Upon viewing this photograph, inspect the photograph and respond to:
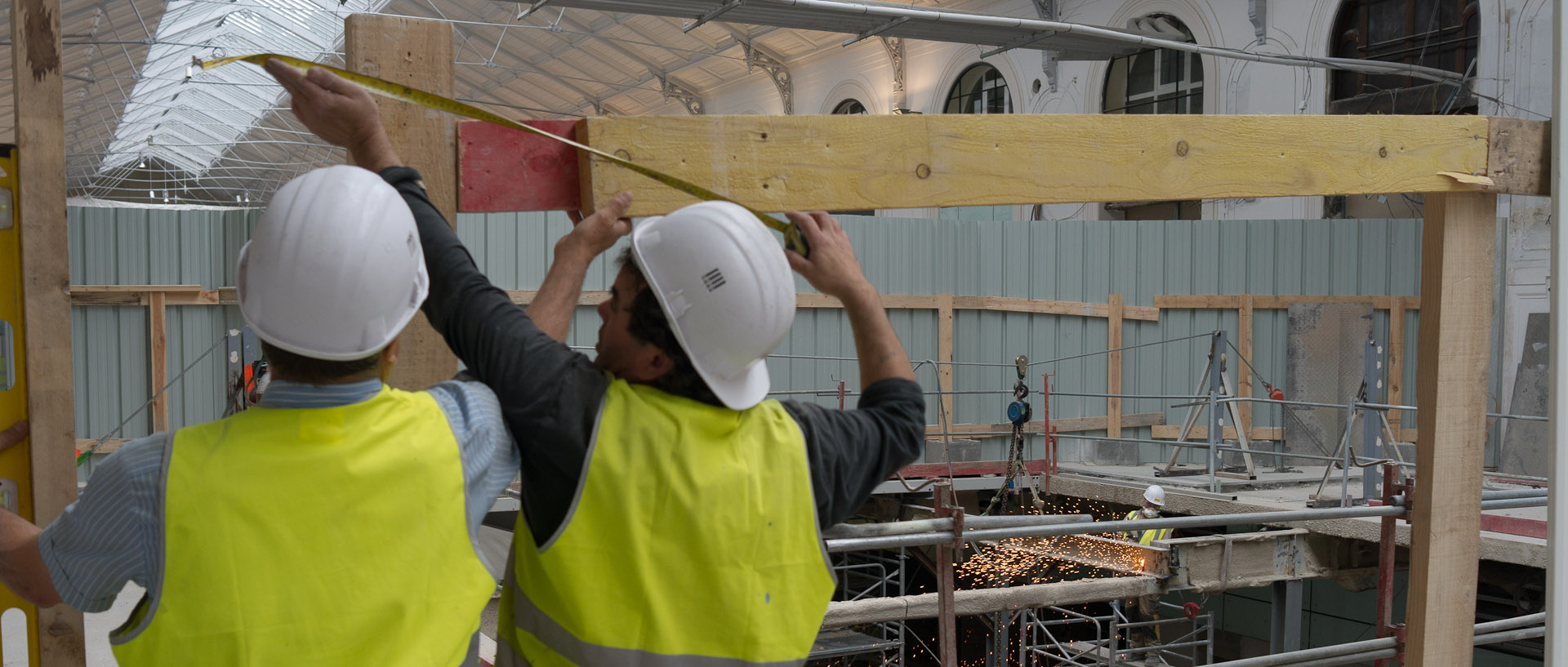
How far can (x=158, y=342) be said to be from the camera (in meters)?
13.2

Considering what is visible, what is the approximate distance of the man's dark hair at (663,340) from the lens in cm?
178

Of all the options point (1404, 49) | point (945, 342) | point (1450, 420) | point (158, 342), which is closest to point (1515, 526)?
point (945, 342)

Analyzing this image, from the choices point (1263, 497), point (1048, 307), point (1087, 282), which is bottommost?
point (1263, 497)

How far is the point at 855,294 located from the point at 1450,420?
2.20 m

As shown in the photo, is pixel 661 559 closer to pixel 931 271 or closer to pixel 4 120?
pixel 931 271

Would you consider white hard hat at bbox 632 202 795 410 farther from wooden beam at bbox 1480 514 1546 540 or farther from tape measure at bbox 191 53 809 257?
wooden beam at bbox 1480 514 1546 540

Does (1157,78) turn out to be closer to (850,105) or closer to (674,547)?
(850,105)

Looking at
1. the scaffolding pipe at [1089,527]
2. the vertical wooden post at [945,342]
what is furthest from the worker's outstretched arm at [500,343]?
the vertical wooden post at [945,342]

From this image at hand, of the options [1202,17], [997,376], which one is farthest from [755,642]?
[1202,17]

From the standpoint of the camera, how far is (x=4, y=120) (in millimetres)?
21672

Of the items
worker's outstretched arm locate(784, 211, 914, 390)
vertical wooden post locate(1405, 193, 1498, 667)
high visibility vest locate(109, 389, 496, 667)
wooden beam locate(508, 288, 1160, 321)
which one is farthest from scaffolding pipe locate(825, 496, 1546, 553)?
wooden beam locate(508, 288, 1160, 321)

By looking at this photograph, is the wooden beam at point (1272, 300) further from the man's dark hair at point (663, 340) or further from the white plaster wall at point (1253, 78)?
the man's dark hair at point (663, 340)

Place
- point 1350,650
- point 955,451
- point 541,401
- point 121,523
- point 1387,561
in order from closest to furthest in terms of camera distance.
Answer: point 121,523 → point 541,401 → point 1350,650 → point 1387,561 → point 955,451

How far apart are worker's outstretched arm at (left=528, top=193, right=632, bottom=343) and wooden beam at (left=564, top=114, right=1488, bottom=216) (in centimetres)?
19
